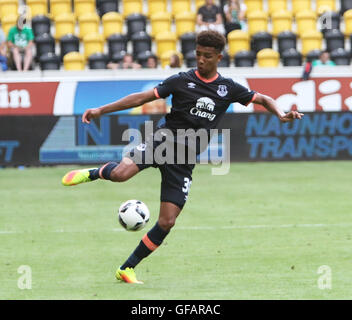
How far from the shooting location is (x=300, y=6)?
2489cm

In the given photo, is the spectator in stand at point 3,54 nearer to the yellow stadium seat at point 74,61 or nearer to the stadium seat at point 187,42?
the yellow stadium seat at point 74,61

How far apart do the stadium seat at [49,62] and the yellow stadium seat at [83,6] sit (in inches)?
116

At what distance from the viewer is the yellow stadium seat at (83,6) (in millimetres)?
24406

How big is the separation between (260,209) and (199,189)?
8.59 ft

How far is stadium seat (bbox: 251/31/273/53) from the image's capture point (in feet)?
75.7

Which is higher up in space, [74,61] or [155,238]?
[74,61]

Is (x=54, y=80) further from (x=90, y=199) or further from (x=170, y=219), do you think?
(x=170, y=219)

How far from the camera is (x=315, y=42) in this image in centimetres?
2341

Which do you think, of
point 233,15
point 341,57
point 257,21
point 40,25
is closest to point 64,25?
point 40,25

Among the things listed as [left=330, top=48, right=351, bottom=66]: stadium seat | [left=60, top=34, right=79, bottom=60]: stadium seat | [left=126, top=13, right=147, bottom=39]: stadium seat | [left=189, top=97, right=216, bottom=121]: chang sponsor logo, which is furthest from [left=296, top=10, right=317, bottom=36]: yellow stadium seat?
[left=189, top=97, right=216, bottom=121]: chang sponsor logo

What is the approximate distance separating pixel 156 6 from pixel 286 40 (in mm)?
3770

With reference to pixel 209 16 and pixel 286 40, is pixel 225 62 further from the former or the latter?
pixel 286 40

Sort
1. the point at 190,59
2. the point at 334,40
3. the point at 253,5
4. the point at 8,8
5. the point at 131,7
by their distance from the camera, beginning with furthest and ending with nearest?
the point at 253,5
the point at 131,7
the point at 8,8
the point at 334,40
the point at 190,59

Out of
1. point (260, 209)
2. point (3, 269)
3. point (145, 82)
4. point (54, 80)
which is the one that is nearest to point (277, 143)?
point (145, 82)
